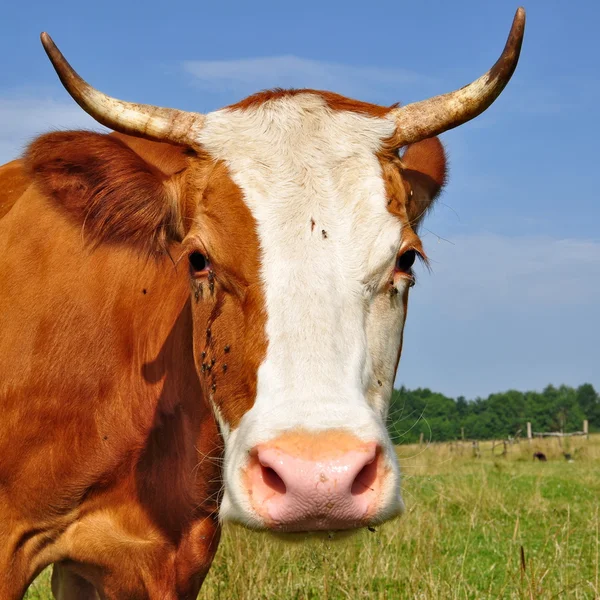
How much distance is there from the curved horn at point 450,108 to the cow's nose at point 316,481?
1.67m

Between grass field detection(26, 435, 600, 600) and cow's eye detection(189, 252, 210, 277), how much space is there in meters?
1.11

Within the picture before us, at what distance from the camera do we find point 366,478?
9.25 feet

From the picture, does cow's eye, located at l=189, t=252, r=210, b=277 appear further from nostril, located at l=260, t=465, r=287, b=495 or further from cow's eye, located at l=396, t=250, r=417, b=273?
nostril, located at l=260, t=465, r=287, b=495

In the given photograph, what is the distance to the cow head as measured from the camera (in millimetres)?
2793

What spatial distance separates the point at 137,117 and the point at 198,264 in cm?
82

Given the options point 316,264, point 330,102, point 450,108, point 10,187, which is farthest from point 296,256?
point 10,187

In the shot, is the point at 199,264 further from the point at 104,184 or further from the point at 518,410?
the point at 518,410

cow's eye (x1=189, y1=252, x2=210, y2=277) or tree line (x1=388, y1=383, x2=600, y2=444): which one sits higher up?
tree line (x1=388, y1=383, x2=600, y2=444)

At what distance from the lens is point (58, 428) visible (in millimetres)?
4391

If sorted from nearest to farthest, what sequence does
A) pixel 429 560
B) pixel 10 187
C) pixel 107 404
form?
pixel 107 404, pixel 10 187, pixel 429 560

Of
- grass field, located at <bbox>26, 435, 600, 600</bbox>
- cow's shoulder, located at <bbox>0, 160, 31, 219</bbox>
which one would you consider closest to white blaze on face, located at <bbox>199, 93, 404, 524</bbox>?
grass field, located at <bbox>26, 435, 600, 600</bbox>

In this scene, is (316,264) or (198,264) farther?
(198,264)

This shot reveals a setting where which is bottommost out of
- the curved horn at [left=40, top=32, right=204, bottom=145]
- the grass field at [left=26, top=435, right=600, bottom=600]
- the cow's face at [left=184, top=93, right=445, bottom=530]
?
the grass field at [left=26, top=435, right=600, bottom=600]

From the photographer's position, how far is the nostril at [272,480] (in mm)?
2822
